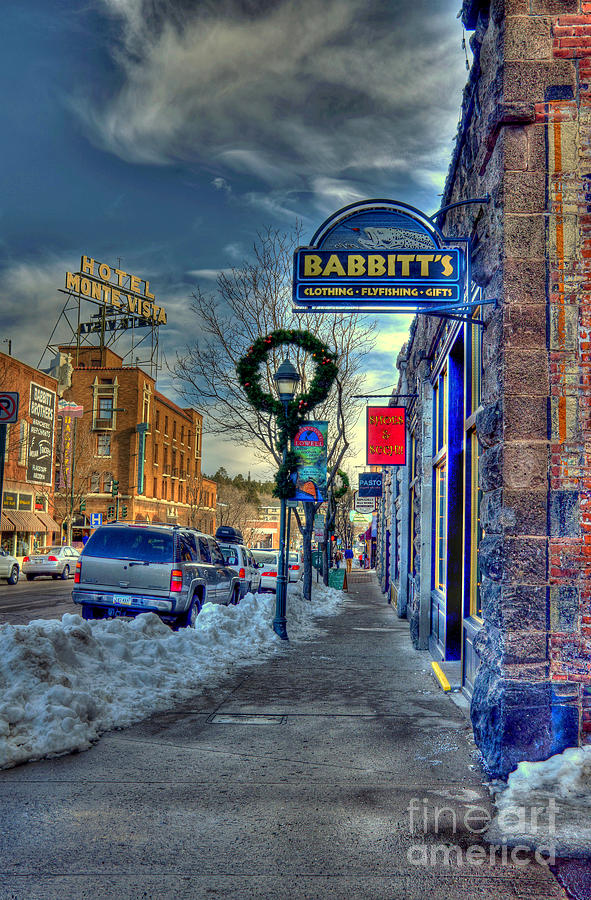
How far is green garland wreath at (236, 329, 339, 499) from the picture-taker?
15.1m

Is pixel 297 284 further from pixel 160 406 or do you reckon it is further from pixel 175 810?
pixel 160 406

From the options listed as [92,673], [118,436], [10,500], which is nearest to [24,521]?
[10,500]

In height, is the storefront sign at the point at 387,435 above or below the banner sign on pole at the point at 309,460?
above

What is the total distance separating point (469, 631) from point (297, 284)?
388cm

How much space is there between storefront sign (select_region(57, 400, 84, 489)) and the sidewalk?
43190 millimetres

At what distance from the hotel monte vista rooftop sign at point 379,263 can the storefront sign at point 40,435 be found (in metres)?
39.6

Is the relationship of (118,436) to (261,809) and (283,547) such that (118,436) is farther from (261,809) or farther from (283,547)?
(261,809)

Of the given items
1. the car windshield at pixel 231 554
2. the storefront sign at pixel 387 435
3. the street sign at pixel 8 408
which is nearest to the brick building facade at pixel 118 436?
the car windshield at pixel 231 554

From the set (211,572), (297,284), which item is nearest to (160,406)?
(211,572)

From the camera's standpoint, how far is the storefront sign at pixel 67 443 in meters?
48.7

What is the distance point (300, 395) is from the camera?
15.8 meters

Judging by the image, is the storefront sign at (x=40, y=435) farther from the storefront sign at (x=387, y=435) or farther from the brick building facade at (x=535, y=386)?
the brick building facade at (x=535, y=386)

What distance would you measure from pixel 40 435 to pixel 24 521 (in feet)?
17.9

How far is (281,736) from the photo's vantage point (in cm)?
653
